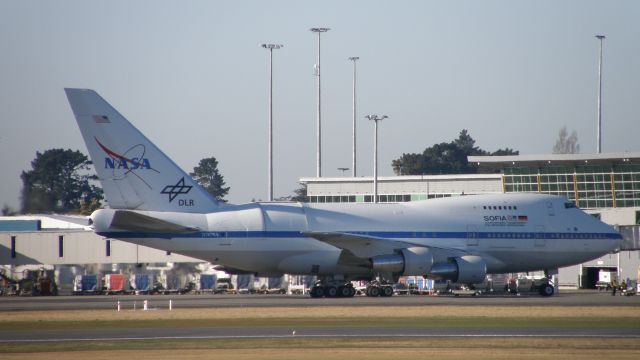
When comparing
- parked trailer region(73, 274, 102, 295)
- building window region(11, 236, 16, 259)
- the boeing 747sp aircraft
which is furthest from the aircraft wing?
building window region(11, 236, 16, 259)

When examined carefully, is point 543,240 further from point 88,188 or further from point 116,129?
point 88,188

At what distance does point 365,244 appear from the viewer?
201 feet

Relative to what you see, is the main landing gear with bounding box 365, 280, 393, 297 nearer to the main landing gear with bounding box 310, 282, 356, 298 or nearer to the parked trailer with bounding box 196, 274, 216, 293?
the main landing gear with bounding box 310, 282, 356, 298

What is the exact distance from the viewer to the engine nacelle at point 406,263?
2376 inches

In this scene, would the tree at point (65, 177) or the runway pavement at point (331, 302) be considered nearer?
the runway pavement at point (331, 302)

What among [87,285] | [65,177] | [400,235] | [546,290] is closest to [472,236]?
[400,235]

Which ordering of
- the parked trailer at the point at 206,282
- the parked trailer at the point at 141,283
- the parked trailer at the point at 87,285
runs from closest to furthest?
the parked trailer at the point at 87,285
the parked trailer at the point at 141,283
the parked trailer at the point at 206,282

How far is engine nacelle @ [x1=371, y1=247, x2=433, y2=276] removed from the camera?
6034 cm

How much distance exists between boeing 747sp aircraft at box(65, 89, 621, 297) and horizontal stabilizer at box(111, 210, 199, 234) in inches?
2.2

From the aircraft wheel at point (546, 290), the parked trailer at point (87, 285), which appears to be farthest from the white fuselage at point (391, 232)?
the parked trailer at point (87, 285)

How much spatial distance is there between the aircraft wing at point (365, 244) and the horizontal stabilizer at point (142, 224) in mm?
6949

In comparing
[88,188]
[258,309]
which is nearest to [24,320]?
[258,309]

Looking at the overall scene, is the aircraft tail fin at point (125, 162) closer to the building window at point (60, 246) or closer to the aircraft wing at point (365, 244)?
the aircraft wing at point (365, 244)

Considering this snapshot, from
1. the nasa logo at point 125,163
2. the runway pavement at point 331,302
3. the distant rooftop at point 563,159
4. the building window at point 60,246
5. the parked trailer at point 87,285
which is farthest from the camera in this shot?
the distant rooftop at point 563,159
